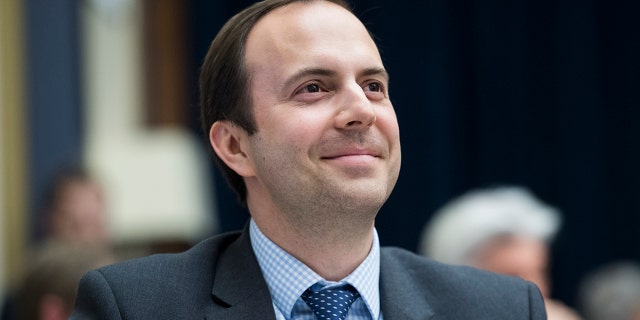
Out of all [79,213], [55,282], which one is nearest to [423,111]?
[79,213]

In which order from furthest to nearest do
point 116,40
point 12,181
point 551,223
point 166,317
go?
point 116,40, point 12,181, point 551,223, point 166,317

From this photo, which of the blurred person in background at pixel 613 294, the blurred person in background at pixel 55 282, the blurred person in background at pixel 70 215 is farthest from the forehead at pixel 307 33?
the blurred person in background at pixel 613 294

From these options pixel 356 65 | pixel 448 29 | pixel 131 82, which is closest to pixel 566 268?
pixel 448 29

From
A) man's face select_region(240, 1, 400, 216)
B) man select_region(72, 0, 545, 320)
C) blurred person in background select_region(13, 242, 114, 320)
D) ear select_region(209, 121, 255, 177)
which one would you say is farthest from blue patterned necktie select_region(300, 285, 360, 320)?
blurred person in background select_region(13, 242, 114, 320)

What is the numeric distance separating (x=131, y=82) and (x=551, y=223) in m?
2.59

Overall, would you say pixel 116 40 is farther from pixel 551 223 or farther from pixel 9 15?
pixel 551 223

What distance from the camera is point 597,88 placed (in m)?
5.86

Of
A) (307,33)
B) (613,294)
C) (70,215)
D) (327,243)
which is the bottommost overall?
(613,294)

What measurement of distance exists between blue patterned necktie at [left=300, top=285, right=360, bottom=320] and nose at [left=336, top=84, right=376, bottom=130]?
0.33 m

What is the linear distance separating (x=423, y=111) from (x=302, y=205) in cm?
351

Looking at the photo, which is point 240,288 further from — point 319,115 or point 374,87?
point 374,87

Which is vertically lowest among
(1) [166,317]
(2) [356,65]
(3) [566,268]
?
(3) [566,268]

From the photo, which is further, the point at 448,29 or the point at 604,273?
the point at 448,29

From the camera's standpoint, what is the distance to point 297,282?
2.24 m
